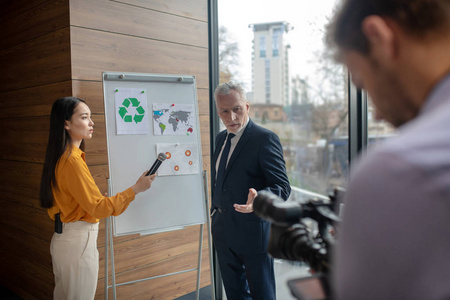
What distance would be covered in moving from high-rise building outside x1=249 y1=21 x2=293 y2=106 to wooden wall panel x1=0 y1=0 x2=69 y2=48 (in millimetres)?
1349

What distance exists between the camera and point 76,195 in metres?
2.05

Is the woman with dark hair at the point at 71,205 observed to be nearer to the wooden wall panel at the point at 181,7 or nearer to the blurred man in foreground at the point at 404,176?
the wooden wall panel at the point at 181,7

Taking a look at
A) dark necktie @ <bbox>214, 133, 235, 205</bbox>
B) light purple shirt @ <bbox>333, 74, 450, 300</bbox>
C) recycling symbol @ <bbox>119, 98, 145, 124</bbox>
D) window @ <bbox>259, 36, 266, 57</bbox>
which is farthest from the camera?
window @ <bbox>259, 36, 266, 57</bbox>

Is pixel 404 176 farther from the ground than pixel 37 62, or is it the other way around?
pixel 37 62

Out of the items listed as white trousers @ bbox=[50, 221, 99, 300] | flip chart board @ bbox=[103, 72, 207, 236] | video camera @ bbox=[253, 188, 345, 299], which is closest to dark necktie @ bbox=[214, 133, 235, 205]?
flip chart board @ bbox=[103, 72, 207, 236]

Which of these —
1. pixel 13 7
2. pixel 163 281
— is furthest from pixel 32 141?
pixel 163 281

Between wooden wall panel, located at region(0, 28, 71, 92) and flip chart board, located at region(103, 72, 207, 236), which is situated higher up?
wooden wall panel, located at region(0, 28, 71, 92)

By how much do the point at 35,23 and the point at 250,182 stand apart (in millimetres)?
1974

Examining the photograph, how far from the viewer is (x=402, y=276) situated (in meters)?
0.35

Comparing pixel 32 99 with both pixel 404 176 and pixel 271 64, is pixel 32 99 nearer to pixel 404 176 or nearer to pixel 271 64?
pixel 271 64

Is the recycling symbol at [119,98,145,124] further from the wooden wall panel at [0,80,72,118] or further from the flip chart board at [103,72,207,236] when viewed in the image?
the wooden wall panel at [0,80,72,118]

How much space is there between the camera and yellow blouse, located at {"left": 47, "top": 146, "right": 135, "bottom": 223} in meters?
2.04

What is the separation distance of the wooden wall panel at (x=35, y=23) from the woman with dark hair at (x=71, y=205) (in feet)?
2.39

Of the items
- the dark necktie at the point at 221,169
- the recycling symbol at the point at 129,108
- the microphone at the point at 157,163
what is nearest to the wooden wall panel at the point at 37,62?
the recycling symbol at the point at 129,108
